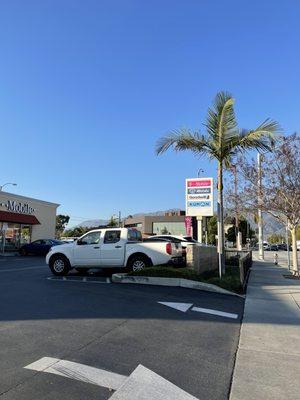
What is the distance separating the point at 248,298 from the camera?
43.1 feet

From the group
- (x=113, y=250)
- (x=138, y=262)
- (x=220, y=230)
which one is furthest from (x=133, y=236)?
(x=220, y=230)

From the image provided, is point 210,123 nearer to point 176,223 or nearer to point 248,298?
point 248,298

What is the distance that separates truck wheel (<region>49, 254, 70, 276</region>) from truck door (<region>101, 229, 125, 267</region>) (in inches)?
58.6

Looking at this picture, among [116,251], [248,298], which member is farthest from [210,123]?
[248,298]

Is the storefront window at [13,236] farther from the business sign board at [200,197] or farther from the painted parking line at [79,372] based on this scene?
the painted parking line at [79,372]

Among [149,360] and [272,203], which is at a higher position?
[272,203]

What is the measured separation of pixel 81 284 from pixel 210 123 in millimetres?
8221

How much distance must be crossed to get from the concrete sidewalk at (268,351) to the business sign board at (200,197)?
6.56 m

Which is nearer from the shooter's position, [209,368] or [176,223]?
[209,368]

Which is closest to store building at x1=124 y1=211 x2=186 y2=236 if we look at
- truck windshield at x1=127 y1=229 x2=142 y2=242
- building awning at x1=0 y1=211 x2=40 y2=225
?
building awning at x1=0 y1=211 x2=40 y2=225

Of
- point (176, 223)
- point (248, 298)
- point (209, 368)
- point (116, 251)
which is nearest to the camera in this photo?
point (209, 368)

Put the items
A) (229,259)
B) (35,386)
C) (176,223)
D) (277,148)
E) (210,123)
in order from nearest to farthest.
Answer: (35,386) → (210,123) → (277,148) → (229,259) → (176,223)

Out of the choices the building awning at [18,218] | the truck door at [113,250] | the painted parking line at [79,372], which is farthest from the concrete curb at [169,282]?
the building awning at [18,218]

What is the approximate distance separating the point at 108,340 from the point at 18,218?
36031mm
